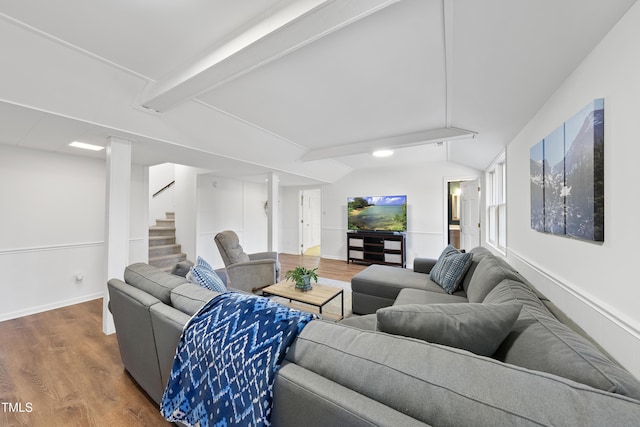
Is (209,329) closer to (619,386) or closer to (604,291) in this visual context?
(619,386)

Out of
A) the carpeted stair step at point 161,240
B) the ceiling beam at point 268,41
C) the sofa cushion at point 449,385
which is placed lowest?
the carpeted stair step at point 161,240

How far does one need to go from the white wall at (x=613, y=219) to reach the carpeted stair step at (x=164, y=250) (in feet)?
18.7

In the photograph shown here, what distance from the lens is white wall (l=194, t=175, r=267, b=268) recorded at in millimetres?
5012

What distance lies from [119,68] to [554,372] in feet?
9.94

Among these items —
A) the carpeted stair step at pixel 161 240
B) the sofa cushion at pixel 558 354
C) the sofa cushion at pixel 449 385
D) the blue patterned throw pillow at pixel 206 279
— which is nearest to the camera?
the sofa cushion at pixel 449 385

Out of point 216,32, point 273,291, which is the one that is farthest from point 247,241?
point 216,32

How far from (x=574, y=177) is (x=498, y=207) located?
8.16 ft

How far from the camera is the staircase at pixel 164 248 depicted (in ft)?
14.7

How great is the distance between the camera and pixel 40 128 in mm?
2223

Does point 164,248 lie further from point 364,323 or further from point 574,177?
point 574,177

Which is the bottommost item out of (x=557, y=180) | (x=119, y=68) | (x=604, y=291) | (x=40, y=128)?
(x=604, y=291)

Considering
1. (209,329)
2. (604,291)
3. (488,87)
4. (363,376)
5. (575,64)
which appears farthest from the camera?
(488,87)

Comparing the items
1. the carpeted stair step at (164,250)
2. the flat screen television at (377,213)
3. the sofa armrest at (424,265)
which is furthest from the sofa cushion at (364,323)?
the carpeted stair step at (164,250)

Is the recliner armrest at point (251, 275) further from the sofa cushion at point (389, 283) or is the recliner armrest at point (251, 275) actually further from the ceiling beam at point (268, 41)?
the ceiling beam at point (268, 41)
